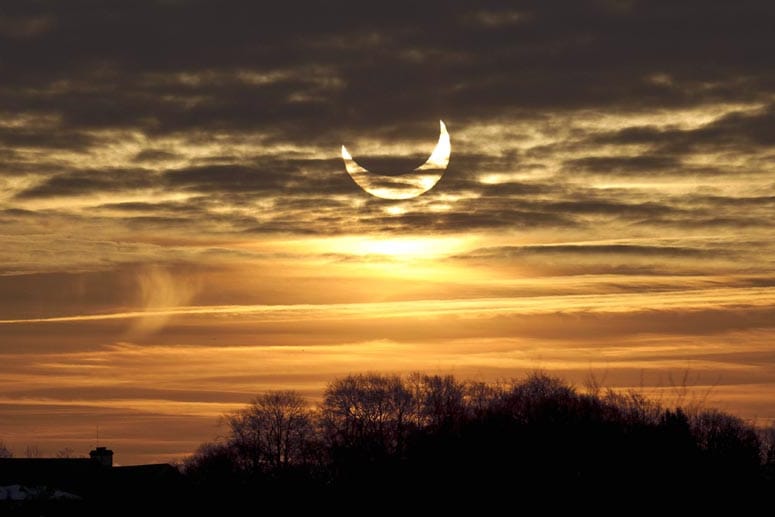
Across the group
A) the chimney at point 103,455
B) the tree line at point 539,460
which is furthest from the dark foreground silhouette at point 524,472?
the chimney at point 103,455

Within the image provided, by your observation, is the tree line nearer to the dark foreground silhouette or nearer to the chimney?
the dark foreground silhouette

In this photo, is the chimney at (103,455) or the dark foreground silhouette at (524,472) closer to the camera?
the dark foreground silhouette at (524,472)

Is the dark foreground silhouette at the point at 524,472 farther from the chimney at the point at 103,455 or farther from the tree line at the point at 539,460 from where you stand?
the chimney at the point at 103,455

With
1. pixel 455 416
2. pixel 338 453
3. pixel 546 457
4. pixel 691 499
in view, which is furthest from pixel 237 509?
pixel 691 499

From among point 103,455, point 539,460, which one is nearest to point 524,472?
point 539,460

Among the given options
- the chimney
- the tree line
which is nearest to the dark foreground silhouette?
the tree line

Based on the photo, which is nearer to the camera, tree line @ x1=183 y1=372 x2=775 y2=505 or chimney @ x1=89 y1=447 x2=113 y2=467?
tree line @ x1=183 y1=372 x2=775 y2=505

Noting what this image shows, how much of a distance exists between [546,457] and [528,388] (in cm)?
4960

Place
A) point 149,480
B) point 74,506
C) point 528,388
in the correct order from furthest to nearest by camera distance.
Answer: point 528,388 < point 149,480 < point 74,506

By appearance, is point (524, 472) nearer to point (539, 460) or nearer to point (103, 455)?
point (539, 460)

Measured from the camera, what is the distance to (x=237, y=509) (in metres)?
79.4

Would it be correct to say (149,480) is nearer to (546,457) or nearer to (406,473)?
(406,473)

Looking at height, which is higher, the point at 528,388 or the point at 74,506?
the point at 528,388

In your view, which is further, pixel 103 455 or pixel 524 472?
pixel 103 455
